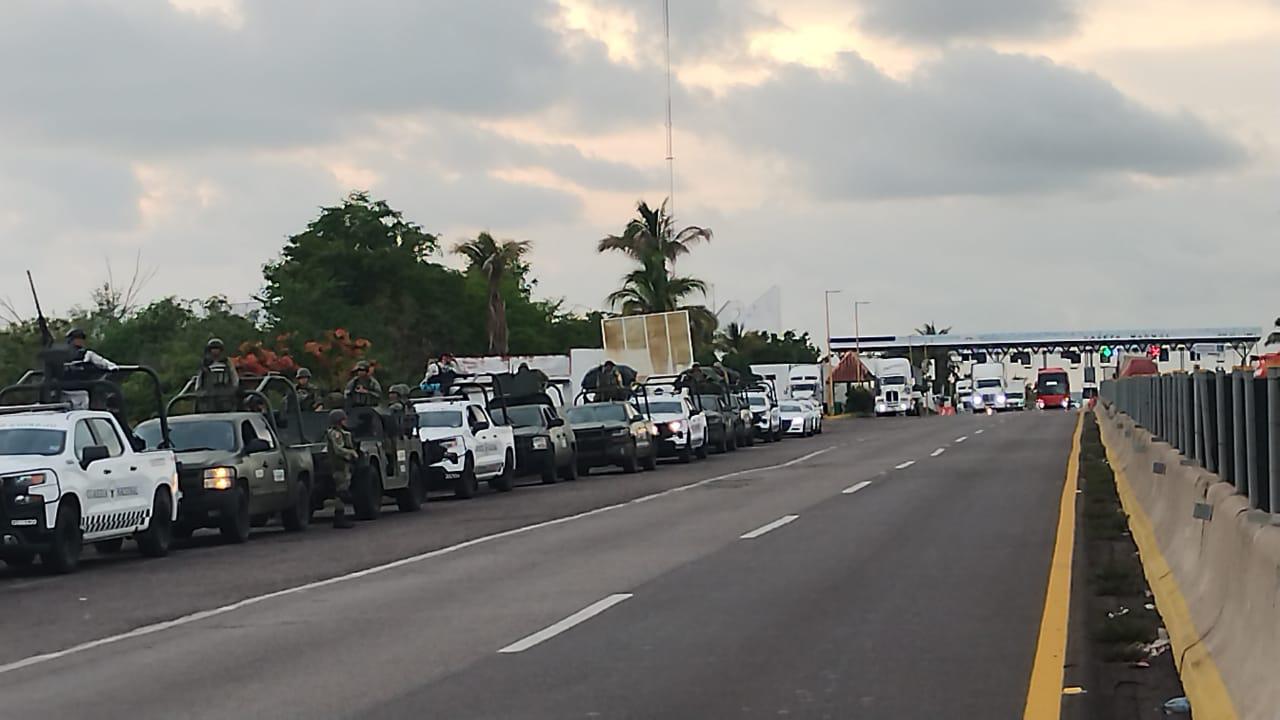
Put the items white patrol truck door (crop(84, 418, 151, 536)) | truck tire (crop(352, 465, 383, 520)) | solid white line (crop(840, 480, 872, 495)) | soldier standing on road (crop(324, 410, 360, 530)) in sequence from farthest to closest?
solid white line (crop(840, 480, 872, 495)), truck tire (crop(352, 465, 383, 520)), soldier standing on road (crop(324, 410, 360, 530)), white patrol truck door (crop(84, 418, 151, 536))

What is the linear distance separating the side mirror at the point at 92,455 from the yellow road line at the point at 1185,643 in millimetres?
10240

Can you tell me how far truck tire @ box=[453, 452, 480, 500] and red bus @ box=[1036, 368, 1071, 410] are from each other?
87.9 m

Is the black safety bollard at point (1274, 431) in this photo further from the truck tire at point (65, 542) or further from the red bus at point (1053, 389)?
the red bus at point (1053, 389)

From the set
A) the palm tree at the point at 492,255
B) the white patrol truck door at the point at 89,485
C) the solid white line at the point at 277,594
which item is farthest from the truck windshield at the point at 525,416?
the palm tree at the point at 492,255

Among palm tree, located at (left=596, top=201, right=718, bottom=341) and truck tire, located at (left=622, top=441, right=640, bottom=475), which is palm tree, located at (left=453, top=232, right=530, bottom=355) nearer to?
palm tree, located at (left=596, top=201, right=718, bottom=341)

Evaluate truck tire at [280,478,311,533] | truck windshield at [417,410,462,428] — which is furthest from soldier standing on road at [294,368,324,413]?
truck tire at [280,478,311,533]

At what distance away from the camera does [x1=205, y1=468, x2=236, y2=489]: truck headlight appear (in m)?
21.0

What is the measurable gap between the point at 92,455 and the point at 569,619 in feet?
24.7

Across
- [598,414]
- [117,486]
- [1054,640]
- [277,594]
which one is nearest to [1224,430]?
[1054,640]

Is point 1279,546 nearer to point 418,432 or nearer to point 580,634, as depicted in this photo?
point 580,634

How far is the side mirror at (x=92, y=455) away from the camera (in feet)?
59.5

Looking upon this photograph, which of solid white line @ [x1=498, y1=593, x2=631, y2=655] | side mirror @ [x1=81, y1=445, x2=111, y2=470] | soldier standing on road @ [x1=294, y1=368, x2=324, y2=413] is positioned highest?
soldier standing on road @ [x1=294, y1=368, x2=324, y2=413]

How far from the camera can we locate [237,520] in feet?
69.8

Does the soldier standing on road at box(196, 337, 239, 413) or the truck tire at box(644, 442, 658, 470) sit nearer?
the soldier standing on road at box(196, 337, 239, 413)
